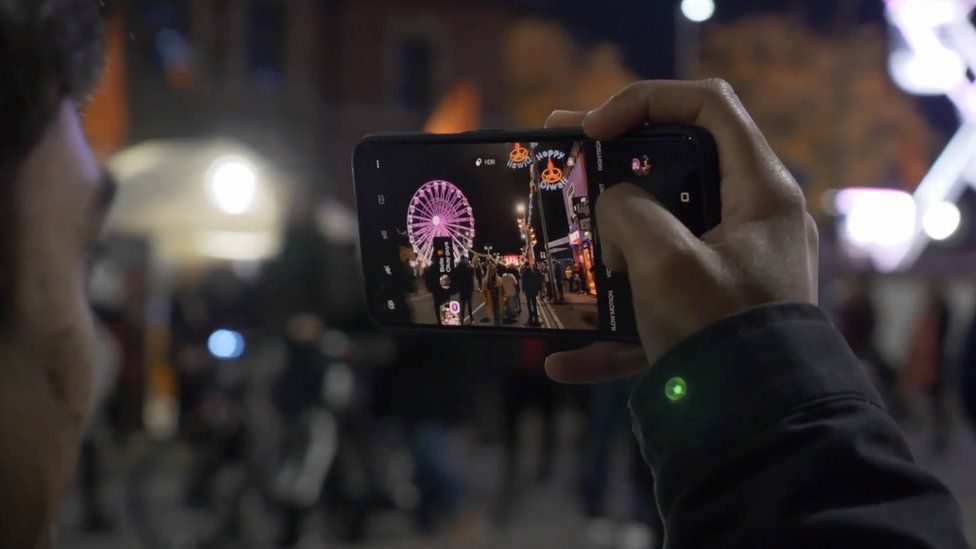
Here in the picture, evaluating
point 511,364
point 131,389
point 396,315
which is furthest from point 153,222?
point 396,315

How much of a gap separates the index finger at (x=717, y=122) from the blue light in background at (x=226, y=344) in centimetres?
561

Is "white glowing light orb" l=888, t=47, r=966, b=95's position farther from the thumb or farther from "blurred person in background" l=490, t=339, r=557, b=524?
the thumb

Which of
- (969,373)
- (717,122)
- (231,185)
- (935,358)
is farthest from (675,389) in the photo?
(231,185)

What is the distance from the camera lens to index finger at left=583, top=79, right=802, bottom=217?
39.6 inches

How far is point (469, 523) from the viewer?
658 centimetres

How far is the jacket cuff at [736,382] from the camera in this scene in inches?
33.1

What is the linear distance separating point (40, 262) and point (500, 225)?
0.60m

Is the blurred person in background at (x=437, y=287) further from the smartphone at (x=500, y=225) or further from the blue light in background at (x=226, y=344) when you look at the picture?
the blue light in background at (x=226, y=344)

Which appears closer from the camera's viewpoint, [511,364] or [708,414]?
[708,414]

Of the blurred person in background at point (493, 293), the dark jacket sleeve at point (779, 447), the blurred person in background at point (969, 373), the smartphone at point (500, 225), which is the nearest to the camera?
the dark jacket sleeve at point (779, 447)

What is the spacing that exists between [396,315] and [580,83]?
20.0 meters

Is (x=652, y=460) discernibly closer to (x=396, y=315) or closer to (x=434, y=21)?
(x=396, y=315)

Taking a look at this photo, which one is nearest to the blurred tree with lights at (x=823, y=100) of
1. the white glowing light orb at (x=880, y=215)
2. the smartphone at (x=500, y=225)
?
the white glowing light orb at (x=880, y=215)

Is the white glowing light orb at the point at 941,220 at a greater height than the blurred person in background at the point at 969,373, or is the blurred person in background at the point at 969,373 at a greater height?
the white glowing light orb at the point at 941,220
